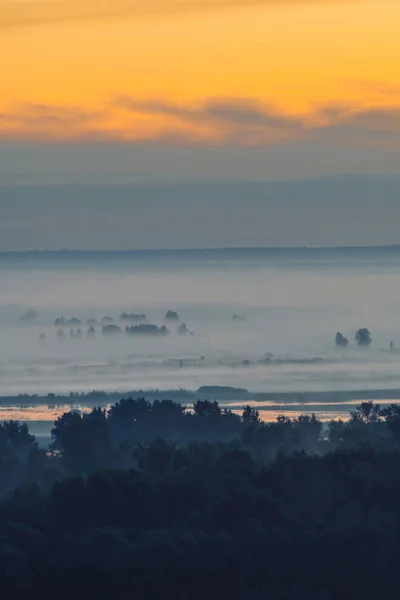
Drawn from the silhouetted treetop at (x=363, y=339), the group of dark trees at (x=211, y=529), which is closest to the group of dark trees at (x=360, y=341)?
the silhouetted treetop at (x=363, y=339)

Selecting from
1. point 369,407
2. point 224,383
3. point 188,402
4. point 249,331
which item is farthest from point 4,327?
point 369,407

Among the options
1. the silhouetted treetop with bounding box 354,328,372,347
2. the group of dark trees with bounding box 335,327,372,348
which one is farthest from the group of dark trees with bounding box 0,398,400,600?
the group of dark trees with bounding box 335,327,372,348

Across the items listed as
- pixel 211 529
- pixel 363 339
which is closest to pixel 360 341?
pixel 363 339

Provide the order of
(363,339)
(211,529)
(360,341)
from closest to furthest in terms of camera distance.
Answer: (211,529), (360,341), (363,339)

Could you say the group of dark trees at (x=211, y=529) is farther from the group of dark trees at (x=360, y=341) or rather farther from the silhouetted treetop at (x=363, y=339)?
the group of dark trees at (x=360, y=341)

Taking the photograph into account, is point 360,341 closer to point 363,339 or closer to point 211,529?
point 363,339

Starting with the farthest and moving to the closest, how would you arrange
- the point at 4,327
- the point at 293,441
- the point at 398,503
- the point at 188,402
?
the point at 4,327 < the point at 188,402 < the point at 293,441 < the point at 398,503

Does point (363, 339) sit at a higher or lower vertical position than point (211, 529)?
higher

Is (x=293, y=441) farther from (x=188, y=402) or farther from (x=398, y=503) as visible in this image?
(x=188, y=402)
